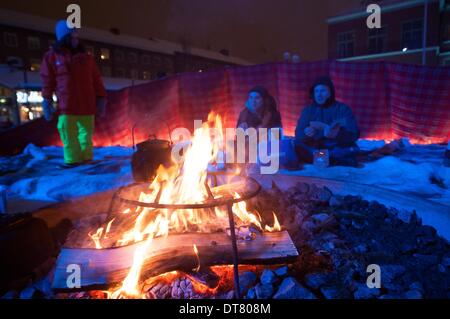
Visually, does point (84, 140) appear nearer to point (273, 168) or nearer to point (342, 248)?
point (273, 168)

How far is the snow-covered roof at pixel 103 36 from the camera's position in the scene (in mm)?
25734

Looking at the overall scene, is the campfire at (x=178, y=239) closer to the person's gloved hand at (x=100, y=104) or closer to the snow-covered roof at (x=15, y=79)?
the person's gloved hand at (x=100, y=104)

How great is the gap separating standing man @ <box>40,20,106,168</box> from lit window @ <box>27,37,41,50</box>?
26.5m

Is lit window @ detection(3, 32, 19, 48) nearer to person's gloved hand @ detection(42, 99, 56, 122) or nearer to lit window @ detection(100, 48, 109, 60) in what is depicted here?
lit window @ detection(100, 48, 109, 60)

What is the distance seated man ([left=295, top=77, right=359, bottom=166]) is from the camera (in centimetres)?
494

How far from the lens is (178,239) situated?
257 cm

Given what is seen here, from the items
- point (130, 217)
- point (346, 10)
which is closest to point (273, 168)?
point (130, 217)

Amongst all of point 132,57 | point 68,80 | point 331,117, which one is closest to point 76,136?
point 68,80

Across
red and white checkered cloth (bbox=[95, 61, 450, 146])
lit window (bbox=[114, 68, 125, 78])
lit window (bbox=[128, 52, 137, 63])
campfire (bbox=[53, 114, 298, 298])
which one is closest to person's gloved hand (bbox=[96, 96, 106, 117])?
red and white checkered cloth (bbox=[95, 61, 450, 146])

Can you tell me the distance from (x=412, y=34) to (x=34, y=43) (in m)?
30.4

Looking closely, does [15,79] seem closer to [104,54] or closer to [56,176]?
[104,54]

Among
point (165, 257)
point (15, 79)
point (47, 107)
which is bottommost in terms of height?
point (165, 257)
